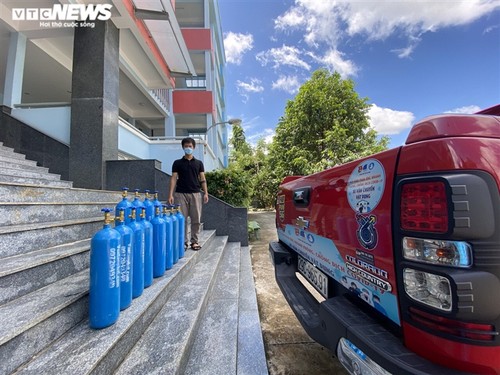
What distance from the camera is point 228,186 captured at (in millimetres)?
6883

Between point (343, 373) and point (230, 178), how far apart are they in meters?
5.48

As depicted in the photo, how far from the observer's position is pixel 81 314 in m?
1.71

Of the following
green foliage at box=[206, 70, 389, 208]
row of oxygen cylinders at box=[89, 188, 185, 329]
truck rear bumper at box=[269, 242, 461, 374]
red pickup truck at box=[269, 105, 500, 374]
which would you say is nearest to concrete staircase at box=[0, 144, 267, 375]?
row of oxygen cylinders at box=[89, 188, 185, 329]

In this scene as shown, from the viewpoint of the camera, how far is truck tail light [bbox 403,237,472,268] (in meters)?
0.85

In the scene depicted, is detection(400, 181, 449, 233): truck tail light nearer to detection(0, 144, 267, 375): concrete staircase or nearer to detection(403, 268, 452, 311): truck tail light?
detection(403, 268, 452, 311): truck tail light

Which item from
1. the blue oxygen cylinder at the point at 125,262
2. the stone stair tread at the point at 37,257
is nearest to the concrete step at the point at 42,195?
the stone stair tread at the point at 37,257

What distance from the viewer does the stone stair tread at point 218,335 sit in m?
1.80

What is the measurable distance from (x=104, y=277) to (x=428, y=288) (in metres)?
1.72

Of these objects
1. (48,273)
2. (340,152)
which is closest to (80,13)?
(48,273)

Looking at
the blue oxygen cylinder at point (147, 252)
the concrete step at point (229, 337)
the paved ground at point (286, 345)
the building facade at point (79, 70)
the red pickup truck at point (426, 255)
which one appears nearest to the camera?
the red pickup truck at point (426, 255)

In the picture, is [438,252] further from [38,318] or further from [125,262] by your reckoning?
[38,318]

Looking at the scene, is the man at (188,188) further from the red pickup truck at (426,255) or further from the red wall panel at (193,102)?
the red wall panel at (193,102)

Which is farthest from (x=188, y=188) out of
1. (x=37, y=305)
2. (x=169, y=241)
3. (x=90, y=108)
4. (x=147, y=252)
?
(x=90, y=108)

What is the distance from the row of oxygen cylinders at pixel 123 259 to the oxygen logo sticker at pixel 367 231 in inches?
58.4
